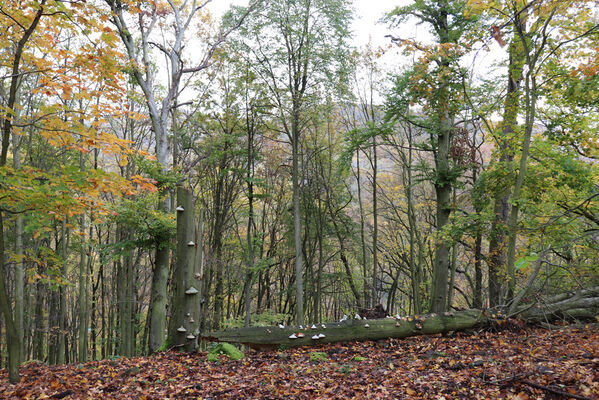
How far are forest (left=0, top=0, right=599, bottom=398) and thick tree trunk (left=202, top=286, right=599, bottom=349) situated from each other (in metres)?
0.06

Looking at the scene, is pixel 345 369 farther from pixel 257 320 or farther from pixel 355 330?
pixel 257 320

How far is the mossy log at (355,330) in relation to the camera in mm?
5832

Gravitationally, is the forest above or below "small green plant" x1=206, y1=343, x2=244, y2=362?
above

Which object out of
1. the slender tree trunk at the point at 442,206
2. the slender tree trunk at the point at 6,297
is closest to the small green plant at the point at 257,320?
the slender tree trunk at the point at 442,206

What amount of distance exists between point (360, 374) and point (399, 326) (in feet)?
7.13

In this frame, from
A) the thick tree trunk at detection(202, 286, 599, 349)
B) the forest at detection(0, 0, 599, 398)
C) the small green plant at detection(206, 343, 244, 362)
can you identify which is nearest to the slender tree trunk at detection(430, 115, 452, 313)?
the forest at detection(0, 0, 599, 398)

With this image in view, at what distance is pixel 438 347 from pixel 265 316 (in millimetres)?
8616

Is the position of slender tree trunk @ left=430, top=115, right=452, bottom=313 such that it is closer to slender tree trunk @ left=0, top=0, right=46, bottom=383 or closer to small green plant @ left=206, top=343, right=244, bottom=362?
small green plant @ left=206, top=343, right=244, bottom=362

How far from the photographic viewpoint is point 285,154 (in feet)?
53.9

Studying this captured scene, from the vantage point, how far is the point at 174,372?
4.56 meters

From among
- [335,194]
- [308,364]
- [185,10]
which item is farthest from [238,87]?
[308,364]

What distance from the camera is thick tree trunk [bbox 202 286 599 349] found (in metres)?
5.86

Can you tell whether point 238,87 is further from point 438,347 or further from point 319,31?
point 438,347

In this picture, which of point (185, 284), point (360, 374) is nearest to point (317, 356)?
point (360, 374)
